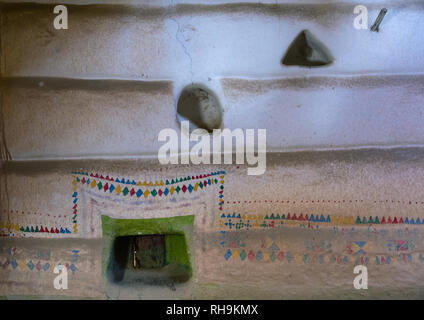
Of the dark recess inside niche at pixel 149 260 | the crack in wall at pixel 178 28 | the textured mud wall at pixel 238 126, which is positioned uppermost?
the crack in wall at pixel 178 28

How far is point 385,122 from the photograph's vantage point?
2.49 meters

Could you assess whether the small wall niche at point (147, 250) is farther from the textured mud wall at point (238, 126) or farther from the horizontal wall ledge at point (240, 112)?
the horizontal wall ledge at point (240, 112)

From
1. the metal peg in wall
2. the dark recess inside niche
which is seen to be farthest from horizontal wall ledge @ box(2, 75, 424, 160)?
the dark recess inside niche

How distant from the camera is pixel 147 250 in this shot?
2707 millimetres

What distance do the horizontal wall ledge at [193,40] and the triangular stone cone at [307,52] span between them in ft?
0.10

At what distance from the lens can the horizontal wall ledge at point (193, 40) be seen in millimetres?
2477

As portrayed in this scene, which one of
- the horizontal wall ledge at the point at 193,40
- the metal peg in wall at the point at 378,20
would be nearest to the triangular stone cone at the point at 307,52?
the horizontal wall ledge at the point at 193,40

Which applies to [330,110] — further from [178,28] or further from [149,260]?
[149,260]

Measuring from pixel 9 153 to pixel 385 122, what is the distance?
2.34m

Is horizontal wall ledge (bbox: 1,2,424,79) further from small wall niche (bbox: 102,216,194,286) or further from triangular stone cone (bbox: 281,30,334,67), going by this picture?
small wall niche (bbox: 102,216,194,286)

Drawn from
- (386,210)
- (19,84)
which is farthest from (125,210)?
(386,210)

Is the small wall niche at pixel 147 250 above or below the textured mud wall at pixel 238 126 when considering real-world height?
below

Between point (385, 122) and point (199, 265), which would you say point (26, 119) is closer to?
point (199, 265)

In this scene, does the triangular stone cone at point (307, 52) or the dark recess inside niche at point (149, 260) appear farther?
the dark recess inside niche at point (149, 260)
